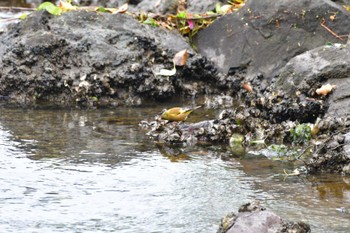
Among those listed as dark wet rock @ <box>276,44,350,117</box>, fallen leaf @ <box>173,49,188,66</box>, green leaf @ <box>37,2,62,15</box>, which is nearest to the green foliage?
dark wet rock @ <box>276,44,350,117</box>

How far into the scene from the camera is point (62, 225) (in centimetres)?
400

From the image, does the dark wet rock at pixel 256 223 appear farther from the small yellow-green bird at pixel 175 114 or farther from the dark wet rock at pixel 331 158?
the small yellow-green bird at pixel 175 114

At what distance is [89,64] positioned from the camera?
761 centimetres

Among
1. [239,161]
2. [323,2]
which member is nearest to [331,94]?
[239,161]

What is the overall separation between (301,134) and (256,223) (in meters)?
2.36

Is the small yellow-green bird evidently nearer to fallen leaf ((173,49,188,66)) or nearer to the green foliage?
the green foliage

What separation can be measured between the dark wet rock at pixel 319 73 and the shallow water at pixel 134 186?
3.55ft

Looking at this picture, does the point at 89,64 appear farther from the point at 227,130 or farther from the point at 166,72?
the point at 227,130

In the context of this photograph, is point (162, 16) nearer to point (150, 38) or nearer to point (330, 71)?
point (150, 38)

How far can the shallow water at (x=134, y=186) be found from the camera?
4.07 metres

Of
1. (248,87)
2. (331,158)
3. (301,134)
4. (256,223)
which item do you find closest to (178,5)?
(248,87)

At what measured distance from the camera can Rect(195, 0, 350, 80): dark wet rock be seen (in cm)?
788

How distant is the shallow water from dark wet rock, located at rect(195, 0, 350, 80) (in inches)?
79.6

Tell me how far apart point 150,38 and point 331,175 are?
338 cm
